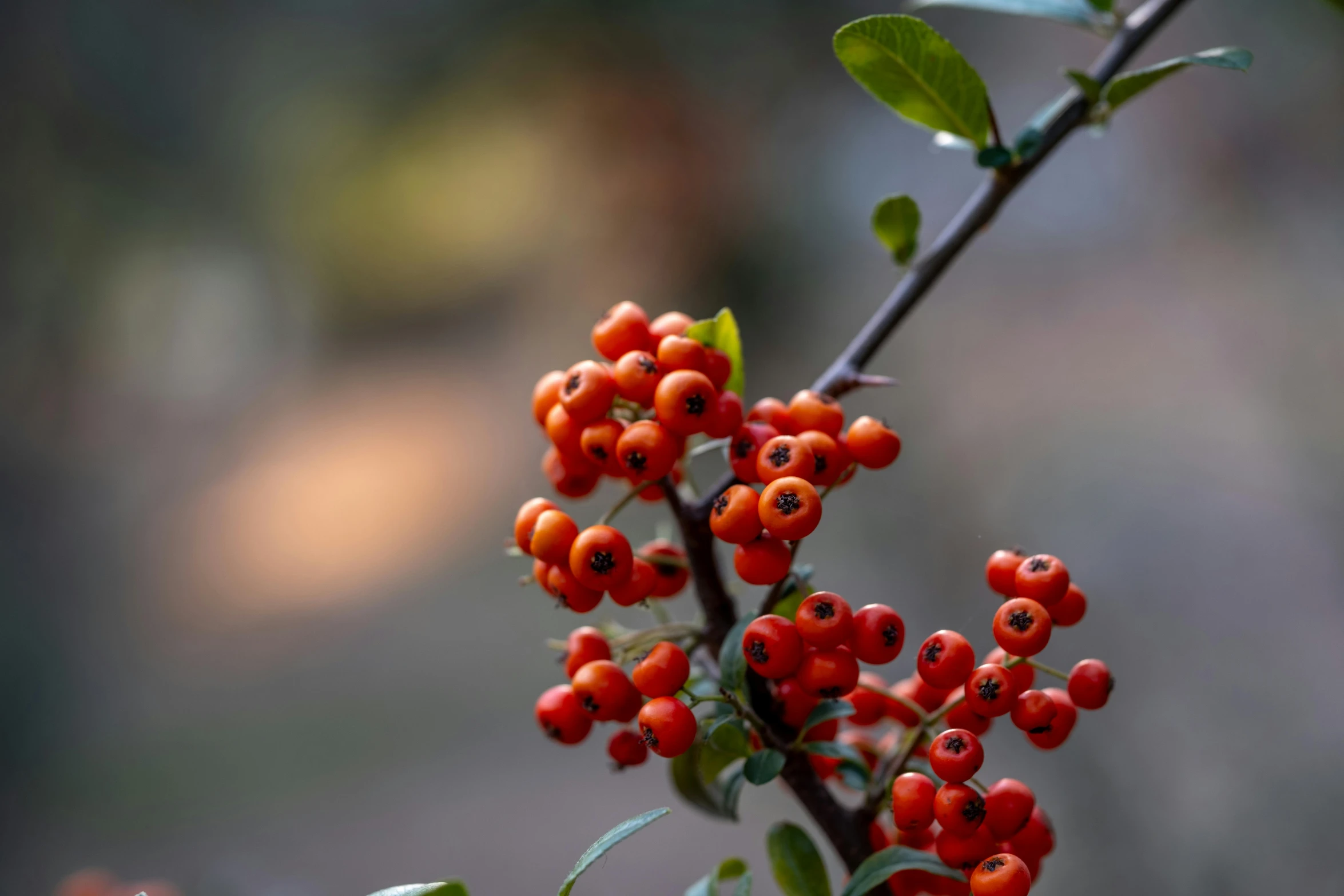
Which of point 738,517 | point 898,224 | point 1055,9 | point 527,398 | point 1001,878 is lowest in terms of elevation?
point 1001,878

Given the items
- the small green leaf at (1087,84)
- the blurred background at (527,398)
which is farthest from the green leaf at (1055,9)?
the blurred background at (527,398)

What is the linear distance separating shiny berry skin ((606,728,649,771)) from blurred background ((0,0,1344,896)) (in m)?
1.93

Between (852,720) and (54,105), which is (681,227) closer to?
(54,105)

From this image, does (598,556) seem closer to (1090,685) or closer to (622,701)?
(622,701)

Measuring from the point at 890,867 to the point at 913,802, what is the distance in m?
0.04

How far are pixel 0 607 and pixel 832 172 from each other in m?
3.11

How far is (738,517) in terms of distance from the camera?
0.53 metres

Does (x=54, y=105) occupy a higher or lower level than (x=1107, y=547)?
higher

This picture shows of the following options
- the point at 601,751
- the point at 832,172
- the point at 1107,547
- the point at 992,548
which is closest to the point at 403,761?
the point at 601,751

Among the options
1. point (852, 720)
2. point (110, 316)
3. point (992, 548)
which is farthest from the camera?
point (110, 316)

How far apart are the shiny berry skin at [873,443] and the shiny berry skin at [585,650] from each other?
0.68 feet

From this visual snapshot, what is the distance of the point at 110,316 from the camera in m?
3.46

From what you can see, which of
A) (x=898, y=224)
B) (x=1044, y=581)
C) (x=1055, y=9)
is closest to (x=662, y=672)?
(x=1044, y=581)

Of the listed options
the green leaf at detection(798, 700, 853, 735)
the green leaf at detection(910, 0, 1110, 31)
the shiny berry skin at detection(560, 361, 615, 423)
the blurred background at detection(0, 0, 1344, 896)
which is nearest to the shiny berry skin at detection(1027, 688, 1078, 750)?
the green leaf at detection(798, 700, 853, 735)
